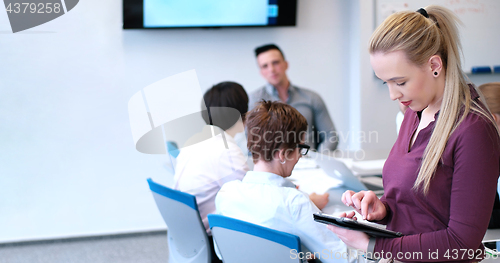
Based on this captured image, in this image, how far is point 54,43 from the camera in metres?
2.93

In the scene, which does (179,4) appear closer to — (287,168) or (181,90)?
(181,90)

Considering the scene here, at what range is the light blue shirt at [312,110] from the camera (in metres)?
2.96

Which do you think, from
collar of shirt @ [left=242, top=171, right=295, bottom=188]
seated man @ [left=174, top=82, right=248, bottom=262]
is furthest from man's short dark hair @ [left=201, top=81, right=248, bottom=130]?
collar of shirt @ [left=242, top=171, right=295, bottom=188]

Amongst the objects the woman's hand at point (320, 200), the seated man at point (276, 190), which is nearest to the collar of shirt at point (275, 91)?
the woman's hand at point (320, 200)

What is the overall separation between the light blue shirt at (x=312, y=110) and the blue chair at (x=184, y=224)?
4.80 feet

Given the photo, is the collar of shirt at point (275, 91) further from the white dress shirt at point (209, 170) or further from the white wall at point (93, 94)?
the white dress shirt at point (209, 170)

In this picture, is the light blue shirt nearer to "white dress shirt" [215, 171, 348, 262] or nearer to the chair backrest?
"white dress shirt" [215, 171, 348, 262]

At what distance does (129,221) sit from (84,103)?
1.06 m

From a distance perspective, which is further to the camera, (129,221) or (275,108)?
(129,221)

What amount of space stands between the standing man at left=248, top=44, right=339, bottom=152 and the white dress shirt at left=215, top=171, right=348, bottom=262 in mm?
1798

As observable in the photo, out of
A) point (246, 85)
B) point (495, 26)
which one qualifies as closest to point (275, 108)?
point (246, 85)

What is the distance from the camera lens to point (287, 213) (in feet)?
3.81

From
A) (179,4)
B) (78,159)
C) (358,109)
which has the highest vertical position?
(179,4)

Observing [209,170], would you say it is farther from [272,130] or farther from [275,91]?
[275,91]
